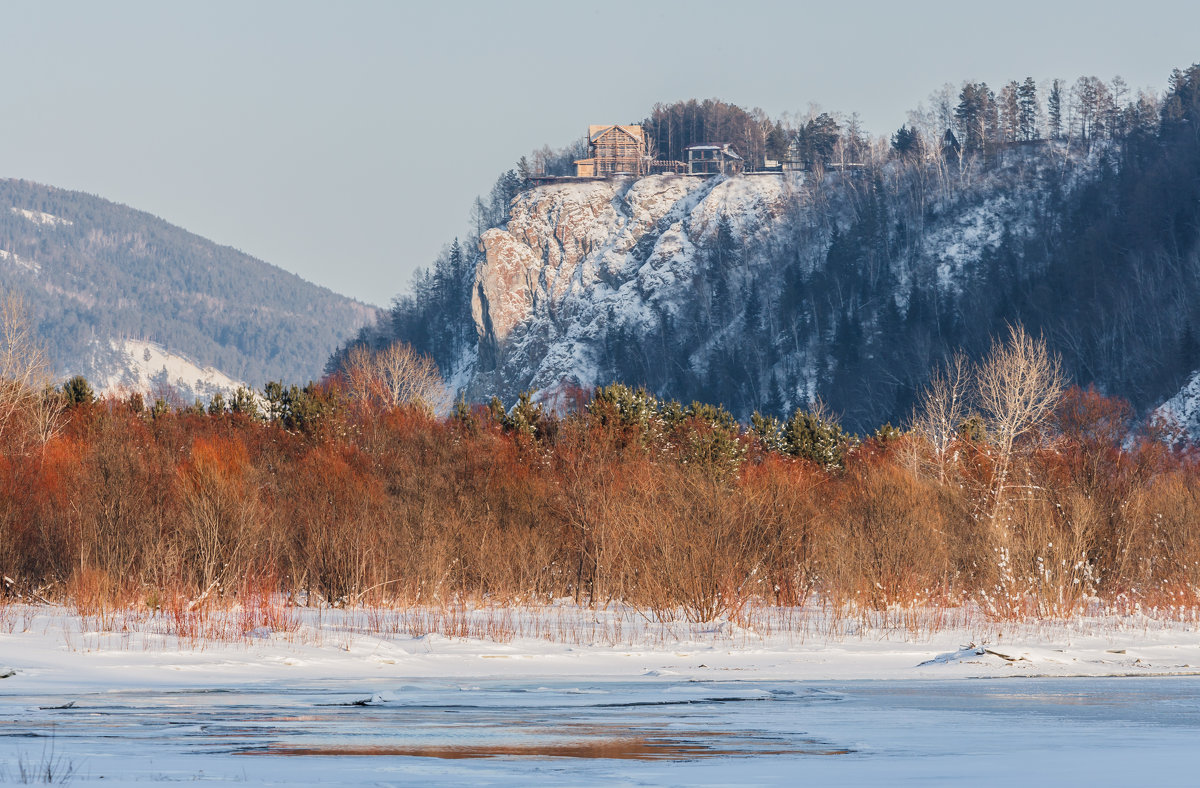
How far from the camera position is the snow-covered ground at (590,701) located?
9352 millimetres

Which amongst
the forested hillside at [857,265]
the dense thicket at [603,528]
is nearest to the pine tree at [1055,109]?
the forested hillside at [857,265]

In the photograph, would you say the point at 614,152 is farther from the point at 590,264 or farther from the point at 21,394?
the point at 21,394

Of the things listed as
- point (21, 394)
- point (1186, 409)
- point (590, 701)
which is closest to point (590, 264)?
point (1186, 409)

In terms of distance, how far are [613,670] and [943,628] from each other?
8471mm

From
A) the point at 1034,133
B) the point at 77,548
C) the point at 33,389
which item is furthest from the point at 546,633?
the point at 1034,133

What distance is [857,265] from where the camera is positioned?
5300 inches

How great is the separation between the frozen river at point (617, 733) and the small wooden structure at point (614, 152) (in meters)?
156

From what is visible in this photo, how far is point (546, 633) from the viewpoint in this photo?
21.4 metres

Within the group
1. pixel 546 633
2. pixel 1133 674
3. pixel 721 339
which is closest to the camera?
pixel 1133 674

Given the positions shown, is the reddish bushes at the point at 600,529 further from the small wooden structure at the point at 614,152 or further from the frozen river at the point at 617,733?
the small wooden structure at the point at 614,152

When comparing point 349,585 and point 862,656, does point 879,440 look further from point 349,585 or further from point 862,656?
point 862,656

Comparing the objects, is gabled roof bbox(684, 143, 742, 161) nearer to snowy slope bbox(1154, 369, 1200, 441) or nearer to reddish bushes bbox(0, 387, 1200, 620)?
snowy slope bbox(1154, 369, 1200, 441)

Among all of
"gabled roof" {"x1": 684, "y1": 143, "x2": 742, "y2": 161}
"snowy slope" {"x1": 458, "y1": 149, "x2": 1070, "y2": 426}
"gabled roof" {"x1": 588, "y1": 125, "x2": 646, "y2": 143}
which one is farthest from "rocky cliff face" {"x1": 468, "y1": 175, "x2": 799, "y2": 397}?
"gabled roof" {"x1": 588, "y1": 125, "x2": 646, "y2": 143}

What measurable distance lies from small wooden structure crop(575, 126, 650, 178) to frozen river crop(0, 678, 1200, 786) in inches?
6149
